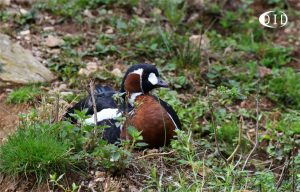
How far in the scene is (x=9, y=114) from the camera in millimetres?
5219

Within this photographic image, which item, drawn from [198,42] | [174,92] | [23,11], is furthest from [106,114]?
[23,11]

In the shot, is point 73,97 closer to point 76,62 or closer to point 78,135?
point 76,62

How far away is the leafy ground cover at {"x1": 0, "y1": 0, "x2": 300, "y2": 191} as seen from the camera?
3.85 meters

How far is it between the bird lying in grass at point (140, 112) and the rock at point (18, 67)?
0.97m

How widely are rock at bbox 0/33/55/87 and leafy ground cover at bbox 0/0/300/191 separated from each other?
139mm

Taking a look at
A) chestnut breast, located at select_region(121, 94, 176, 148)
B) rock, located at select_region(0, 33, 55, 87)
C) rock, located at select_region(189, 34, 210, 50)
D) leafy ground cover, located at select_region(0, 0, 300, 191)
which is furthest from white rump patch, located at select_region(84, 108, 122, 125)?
rock, located at select_region(189, 34, 210, 50)

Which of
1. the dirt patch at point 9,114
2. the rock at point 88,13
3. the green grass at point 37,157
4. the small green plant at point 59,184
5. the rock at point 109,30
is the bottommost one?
the small green plant at point 59,184

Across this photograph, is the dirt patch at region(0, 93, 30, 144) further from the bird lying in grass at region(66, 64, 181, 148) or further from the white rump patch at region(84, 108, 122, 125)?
the white rump patch at region(84, 108, 122, 125)

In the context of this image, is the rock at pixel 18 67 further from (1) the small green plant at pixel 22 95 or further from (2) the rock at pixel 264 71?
(2) the rock at pixel 264 71

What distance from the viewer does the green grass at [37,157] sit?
12.5 feet

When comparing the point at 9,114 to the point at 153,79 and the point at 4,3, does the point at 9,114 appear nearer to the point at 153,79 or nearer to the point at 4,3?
the point at 153,79

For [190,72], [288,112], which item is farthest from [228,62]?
[288,112]

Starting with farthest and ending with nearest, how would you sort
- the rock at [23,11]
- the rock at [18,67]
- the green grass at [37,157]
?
the rock at [23,11] → the rock at [18,67] → the green grass at [37,157]

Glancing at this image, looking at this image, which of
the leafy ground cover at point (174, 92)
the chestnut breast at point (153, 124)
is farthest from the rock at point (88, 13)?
the chestnut breast at point (153, 124)
